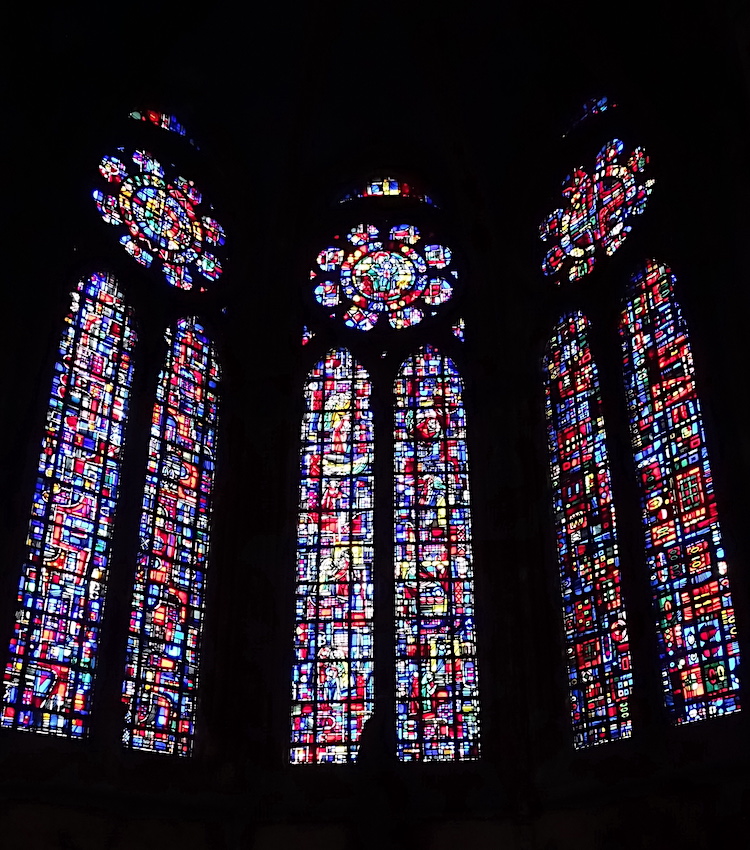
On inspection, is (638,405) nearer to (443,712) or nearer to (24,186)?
(443,712)

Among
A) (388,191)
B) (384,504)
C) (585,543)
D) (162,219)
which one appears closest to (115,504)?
(384,504)

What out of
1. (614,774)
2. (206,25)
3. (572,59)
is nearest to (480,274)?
(572,59)

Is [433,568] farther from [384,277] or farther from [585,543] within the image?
[384,277]

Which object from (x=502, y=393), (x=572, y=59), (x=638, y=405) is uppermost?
(x=572, y=59)

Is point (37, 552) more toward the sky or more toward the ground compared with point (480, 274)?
more toward the ground

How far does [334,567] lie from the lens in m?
12.7

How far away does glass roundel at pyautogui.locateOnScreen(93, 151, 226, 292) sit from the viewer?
1370cm

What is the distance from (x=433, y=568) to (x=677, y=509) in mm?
2924

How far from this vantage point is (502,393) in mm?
13594

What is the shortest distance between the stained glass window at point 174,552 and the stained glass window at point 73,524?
46cm

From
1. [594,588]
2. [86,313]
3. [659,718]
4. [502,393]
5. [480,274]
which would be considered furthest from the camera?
[480,274]

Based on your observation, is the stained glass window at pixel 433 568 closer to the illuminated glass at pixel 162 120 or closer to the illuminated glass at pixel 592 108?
the illuminated glass at pixel 592 108

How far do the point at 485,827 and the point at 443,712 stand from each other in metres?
1.30

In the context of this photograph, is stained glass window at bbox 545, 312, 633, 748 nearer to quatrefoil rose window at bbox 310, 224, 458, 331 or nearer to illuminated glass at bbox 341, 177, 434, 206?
quatrefoil rose window at bbox 310, 224, 458, 331
